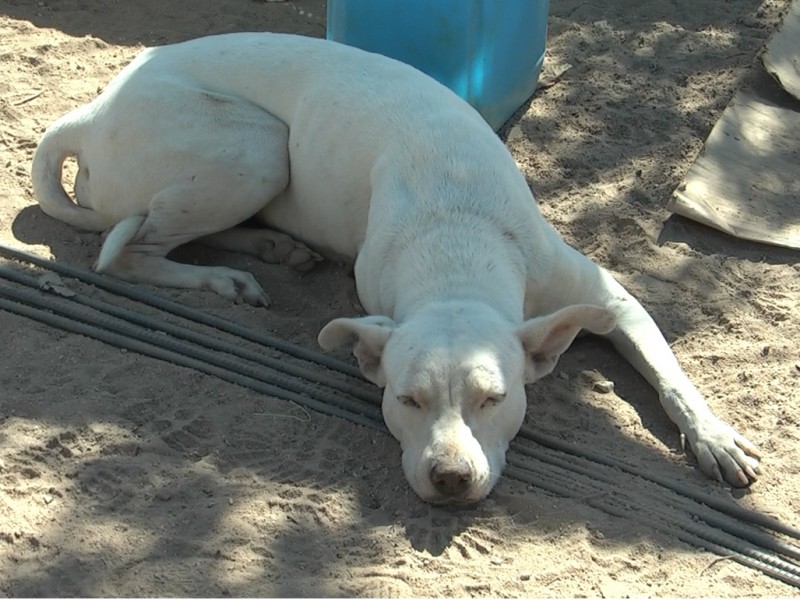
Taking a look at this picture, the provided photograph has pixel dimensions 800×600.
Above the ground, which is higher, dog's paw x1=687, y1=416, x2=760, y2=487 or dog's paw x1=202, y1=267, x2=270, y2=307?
dog's paw x1=687, y1=416, x2=760, y2=487

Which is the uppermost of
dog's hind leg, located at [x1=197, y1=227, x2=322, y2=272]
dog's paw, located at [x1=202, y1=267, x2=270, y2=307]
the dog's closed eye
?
the dog's closed eye

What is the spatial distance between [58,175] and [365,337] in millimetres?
2304

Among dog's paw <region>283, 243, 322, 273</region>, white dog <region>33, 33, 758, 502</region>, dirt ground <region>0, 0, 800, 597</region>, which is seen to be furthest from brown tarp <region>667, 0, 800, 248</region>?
dog's paw <region>283, 243, 322, 273</region>

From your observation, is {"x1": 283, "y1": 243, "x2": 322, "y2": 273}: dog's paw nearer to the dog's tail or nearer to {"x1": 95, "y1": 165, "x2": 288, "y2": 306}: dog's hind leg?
{"x1": 95, "y1": 165, "x2": 288, "y2": 306}: dog's hind leg

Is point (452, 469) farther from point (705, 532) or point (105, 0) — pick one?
point (105, 0)

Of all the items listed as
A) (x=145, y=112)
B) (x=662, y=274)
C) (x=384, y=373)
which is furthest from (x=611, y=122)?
(x=384, y=373)

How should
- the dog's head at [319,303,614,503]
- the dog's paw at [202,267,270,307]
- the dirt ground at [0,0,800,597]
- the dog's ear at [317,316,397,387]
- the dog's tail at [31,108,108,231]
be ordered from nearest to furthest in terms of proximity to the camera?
the dirt ground at [0,0,800,597], the dog's head at [319,303,614,503], the dog's ear at [317,316,397,387], the dog's paw at [202,267,270,307], the dog's tail at [31,108,108,231]

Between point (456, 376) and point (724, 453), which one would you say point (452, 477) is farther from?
point (724, 453)

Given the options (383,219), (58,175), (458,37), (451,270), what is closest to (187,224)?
(58,175)

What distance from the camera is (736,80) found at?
7008 mm

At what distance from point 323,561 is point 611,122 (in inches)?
145

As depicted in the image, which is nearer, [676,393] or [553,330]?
[553,330]

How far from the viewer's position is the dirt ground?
3.74 metres

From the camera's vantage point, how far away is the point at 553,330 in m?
4.25
